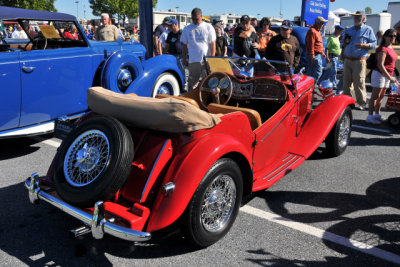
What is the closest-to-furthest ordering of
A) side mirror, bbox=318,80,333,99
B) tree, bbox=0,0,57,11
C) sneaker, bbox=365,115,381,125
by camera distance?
side mirror, bbox=318,80,333,99 → sneaker, bbox=365,115,381,125 → tree, bbox=0,0,57,11

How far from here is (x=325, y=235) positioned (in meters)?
A: 2.91

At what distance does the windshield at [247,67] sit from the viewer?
3.92 meters

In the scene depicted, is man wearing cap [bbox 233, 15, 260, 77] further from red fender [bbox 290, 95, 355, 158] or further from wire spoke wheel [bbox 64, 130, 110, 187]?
wire spoke wheel [bbox 64, 130, 110, 187]

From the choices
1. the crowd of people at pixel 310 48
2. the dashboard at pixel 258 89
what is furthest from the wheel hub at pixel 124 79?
the dashboard at pixel 258 89

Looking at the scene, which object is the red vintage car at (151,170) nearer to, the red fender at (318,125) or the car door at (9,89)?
the red fender at (318,125)

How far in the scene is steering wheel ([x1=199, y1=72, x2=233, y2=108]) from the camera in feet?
12.8

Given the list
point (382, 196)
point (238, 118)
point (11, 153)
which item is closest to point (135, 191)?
point (238, 118)

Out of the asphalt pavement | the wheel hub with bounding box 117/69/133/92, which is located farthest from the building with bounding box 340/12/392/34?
the asphalt pavement

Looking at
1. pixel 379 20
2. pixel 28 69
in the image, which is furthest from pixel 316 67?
pixel 379 20

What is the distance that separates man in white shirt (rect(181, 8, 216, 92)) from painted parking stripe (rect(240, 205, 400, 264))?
4.27 metres

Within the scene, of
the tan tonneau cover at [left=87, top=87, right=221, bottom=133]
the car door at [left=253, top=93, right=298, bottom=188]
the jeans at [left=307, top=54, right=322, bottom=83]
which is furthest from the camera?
the jeans at [left=307, top=54, right=322, bottom=83]

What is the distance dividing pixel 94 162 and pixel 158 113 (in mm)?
576

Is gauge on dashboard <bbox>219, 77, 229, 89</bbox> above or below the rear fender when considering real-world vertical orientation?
above

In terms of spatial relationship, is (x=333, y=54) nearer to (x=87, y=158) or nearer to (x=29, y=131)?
(x=29, y=131)
